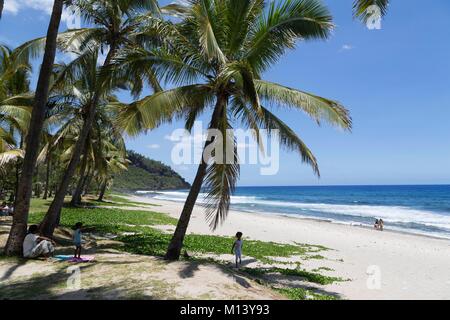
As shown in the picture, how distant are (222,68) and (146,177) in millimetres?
159150

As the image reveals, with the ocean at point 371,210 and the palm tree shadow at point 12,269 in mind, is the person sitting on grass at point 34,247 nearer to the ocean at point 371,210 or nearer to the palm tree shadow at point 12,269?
the palm tree shadow at point 12,269

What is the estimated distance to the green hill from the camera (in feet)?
500

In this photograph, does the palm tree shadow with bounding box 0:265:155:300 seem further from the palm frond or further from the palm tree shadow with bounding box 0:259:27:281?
the palm frond

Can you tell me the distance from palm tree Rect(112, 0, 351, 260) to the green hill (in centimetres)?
13848

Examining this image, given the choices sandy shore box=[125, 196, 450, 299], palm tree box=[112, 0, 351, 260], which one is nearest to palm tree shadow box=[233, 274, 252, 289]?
palm tree box=[112, 0, 351, 260]

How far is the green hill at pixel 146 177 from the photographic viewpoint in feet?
500

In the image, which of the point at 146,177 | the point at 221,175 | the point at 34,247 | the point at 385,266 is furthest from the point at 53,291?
the point at 146,177

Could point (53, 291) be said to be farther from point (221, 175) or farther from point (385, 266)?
point (385, 266)

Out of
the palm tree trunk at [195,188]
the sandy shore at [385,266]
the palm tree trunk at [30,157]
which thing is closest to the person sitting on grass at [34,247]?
the palm tree trunk at [30,157]

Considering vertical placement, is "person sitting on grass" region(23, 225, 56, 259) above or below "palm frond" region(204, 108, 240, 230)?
below

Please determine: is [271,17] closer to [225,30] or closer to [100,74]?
[225,30]

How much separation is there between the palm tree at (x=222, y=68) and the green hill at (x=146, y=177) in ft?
454
